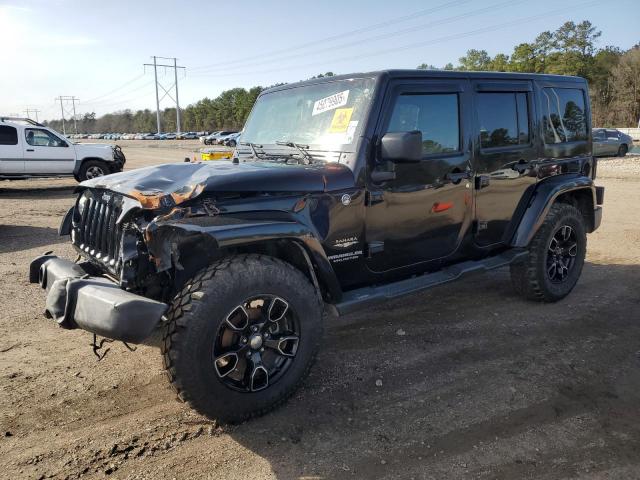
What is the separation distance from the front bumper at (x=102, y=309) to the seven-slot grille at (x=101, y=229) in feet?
0.84

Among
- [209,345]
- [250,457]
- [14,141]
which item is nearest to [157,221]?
[209,345]

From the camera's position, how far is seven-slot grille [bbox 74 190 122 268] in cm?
309

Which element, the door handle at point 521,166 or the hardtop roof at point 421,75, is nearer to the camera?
the hardtop roof at point 421,75

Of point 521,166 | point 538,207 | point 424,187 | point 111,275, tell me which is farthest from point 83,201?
point 538,207

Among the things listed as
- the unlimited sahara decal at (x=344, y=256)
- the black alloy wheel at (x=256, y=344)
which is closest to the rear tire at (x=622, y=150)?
the unlimited sahara decal at (x=344, y=256)

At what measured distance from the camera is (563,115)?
4938 millimetres

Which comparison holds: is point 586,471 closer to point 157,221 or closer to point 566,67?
point 157,221

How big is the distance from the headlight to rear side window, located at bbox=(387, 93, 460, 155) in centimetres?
219

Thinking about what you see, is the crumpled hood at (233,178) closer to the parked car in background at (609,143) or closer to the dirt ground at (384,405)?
the dirt ground at (384,405)

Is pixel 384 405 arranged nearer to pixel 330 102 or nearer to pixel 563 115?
pixel 330 102

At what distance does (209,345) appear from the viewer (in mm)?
2703

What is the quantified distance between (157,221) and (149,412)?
1.24 metres

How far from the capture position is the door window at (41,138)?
46.0 ft

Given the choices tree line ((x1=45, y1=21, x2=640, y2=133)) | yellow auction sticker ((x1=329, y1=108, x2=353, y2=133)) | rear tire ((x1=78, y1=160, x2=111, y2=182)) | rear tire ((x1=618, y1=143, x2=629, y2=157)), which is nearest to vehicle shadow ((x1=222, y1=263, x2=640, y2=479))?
yellow auction sticker ((x1=329, y1=108, x2=353, y2=133))
